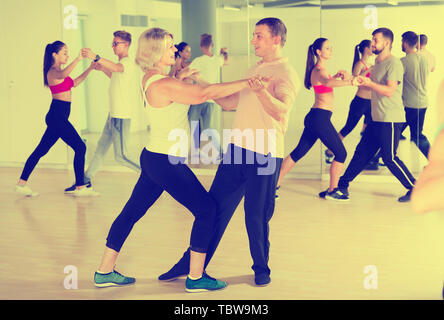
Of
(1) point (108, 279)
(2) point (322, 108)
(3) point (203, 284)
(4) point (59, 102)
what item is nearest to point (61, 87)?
(4) point (59, 102)

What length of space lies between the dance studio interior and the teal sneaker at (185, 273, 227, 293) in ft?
0.14

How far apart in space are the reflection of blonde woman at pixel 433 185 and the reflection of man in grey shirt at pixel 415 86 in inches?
230

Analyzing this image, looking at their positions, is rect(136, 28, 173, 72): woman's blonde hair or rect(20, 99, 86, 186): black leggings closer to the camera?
rect(136, 28, 173, 72): woman's blonde hair

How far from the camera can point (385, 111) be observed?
20.5 feet

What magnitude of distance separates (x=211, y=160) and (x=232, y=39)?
63.6 inches

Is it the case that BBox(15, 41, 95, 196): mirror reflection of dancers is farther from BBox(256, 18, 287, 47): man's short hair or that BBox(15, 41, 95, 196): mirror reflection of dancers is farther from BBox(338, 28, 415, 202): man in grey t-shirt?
BBox(256, 18, 287, 47): man's short hair

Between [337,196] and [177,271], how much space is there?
2843 mm

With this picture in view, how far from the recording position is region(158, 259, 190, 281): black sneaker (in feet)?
13.7

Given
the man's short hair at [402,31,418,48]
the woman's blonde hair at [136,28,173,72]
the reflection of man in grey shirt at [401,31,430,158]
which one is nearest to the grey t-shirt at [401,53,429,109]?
the reflection of man in grey shirt at [401,31,430,158]

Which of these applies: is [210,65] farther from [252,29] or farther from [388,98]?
[388,98]

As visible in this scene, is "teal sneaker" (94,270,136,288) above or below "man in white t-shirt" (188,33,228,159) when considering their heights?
below

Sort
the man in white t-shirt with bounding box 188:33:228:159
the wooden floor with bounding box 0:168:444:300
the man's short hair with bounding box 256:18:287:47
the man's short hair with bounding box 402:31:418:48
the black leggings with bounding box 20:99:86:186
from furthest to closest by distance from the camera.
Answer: the man in white t-shirt with bounding box 188:33:228:159 → the man's short hair with bounding box 402:31:418:48 → the black leggings with bounding box 20:99:86:186 → the wooden floor with bounding box 0:168:444:300 → the man's short hair with bounding box 256:18:287:47

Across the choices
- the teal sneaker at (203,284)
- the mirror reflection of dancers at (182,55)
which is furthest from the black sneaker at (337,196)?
the teal sneaker at (203,284)

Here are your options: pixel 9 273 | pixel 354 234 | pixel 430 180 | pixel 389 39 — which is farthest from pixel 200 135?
pixel 430 180
